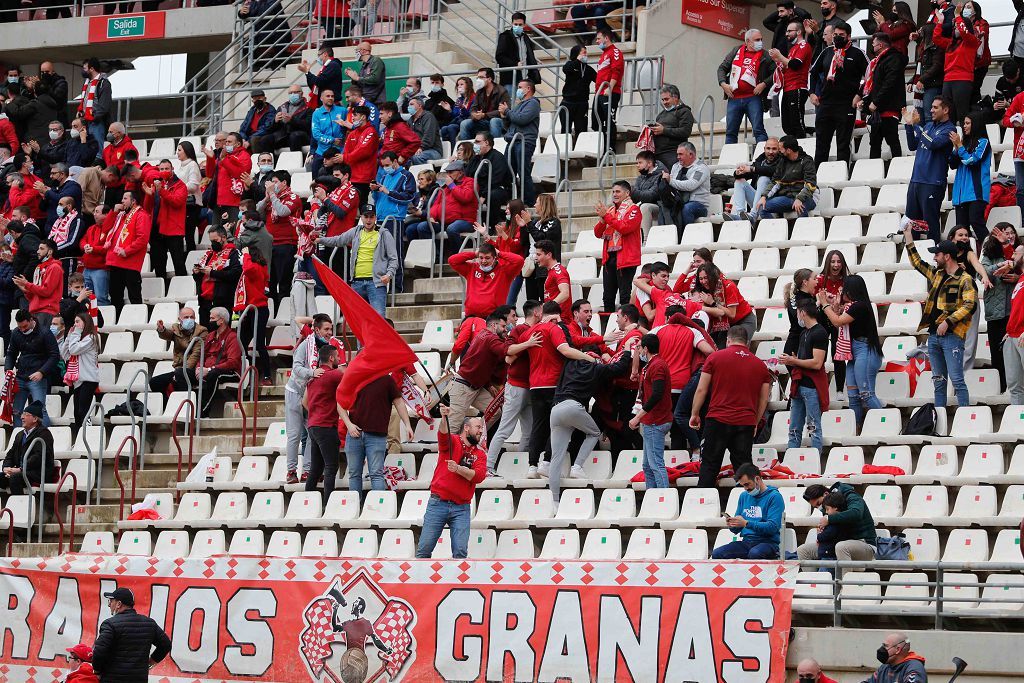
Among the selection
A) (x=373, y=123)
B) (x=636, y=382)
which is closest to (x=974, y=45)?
(x=636, y=382)

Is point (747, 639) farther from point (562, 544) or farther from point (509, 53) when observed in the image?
point (509, 53)

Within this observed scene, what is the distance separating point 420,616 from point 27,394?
7.91 metres

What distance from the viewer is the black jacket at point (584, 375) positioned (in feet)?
48.9

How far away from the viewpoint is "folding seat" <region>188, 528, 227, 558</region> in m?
15.7

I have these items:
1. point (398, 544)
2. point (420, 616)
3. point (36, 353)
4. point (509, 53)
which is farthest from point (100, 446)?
point (509, 53)

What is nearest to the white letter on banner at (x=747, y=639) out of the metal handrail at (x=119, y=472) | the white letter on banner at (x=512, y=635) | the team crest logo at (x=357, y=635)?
the white letter on banner at (x=512, y=635)

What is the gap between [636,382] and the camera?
15.1m

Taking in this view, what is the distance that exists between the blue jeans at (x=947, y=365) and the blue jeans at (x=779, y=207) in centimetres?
357

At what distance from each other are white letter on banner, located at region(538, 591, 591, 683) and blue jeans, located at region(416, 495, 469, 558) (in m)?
1.85

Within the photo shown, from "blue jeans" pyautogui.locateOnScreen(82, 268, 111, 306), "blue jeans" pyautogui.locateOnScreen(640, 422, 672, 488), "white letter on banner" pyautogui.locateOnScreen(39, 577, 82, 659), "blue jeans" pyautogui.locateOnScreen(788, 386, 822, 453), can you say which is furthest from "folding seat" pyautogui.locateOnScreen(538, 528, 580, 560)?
"blue jeans" pyautogui.locateOnScreen(82, 268, 111, 306)

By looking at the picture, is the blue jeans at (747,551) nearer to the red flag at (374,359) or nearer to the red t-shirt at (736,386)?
the red t-shirt at (736,386)

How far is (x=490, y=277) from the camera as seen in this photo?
17109 mm

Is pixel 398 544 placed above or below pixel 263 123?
below

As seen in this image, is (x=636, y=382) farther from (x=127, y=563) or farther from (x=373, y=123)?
(x=373, y=123)
